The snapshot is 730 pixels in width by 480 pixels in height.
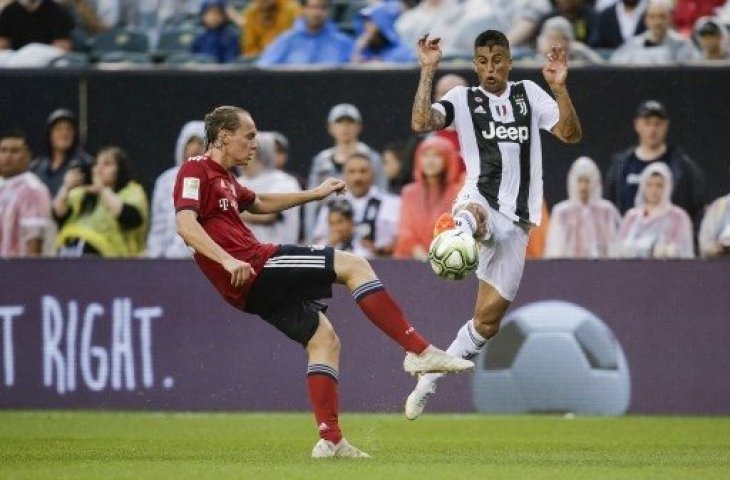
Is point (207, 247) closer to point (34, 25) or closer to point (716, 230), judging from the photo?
point (716, 230)

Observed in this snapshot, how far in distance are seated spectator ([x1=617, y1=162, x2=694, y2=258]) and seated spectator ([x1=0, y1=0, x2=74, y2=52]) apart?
21.3ft

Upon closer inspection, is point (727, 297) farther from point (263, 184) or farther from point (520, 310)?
point (263, 184)

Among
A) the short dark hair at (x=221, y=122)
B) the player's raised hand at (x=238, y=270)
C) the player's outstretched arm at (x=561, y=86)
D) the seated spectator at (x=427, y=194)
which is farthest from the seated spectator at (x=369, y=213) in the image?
the player's raised hand at (x=238, y=270)

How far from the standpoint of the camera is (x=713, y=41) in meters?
15.9

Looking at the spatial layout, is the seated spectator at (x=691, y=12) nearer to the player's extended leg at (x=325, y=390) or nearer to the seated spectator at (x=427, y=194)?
the seated spectator at (x=427, y=194)

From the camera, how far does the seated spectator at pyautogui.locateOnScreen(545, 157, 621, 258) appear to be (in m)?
15.2

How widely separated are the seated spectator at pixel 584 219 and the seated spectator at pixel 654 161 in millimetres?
158

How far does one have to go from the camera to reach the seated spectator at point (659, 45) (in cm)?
1605

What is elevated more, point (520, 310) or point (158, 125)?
point (158, 125)

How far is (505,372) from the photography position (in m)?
14.9

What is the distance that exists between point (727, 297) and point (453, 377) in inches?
95.0

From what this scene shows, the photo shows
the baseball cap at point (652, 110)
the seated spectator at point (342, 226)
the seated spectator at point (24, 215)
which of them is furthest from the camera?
the seated spectator at point (24, 215)

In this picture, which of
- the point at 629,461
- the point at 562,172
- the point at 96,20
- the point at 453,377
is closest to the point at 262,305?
the point at 629,461

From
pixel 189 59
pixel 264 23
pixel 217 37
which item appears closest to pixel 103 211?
pixel 189 59
